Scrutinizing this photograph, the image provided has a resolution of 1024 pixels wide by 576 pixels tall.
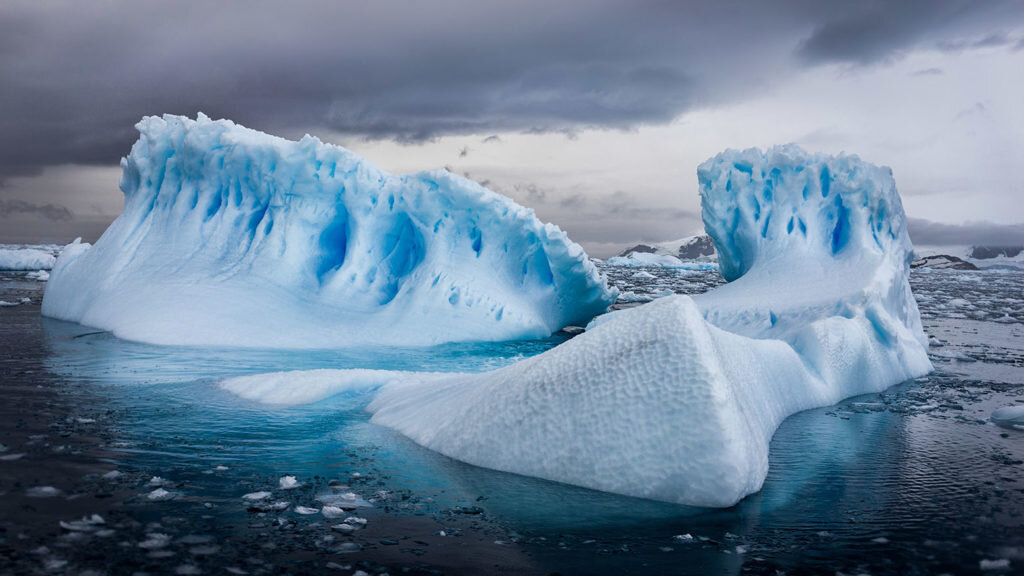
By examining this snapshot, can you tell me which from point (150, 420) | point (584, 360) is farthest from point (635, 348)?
point (150, 420)

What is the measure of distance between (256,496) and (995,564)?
3.87m

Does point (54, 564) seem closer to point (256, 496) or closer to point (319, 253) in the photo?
point (256, 496)

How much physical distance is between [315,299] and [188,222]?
2.94 metres

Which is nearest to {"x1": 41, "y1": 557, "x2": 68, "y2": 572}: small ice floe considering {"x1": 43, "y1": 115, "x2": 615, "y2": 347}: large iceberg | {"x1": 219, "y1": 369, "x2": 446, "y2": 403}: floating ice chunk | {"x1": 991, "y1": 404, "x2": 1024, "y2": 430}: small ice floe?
{"x1": 219, "y1": 369, "x2": 446, "y2": 403}: floating ice chunk

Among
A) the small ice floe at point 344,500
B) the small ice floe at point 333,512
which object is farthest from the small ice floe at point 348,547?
the small ice floe at point 344,500

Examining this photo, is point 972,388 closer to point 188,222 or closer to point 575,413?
point 575,413

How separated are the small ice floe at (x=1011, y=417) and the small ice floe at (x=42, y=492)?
7.58 meters

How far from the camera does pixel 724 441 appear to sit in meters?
4.43

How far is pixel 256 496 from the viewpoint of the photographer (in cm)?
421

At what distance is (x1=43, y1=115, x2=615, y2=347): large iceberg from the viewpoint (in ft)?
38.8

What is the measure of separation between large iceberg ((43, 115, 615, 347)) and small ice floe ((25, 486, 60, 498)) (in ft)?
23.4

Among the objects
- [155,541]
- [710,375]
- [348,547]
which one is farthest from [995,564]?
[155,541]

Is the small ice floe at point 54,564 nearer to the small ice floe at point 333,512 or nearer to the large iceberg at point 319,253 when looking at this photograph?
the small ice floe at point 333,512

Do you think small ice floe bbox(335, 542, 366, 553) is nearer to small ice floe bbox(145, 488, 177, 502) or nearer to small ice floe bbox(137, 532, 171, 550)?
small ice floe bbox(137, 532, 171, 550)
